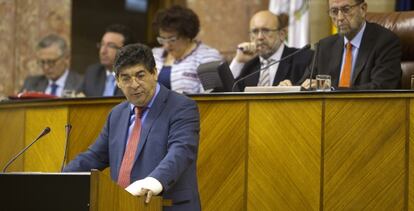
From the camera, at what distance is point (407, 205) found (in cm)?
543

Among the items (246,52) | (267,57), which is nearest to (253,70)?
(267,57)

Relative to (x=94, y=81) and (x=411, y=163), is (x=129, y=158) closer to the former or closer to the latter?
(x=411, y=163)

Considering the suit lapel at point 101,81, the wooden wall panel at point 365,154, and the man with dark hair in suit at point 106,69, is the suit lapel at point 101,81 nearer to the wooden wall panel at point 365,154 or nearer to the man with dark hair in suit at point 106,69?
the man with dark hair in suit at point 106,69

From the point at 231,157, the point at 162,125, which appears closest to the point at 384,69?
the point at 231,157

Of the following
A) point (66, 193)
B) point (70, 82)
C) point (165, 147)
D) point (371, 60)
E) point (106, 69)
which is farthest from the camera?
point (70, 82)

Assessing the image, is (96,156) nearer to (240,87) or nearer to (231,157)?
(231,157)

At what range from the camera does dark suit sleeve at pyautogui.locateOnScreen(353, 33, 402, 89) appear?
236 inches

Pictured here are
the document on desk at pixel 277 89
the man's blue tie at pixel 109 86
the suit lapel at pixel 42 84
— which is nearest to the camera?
the document on desk at pixel 277 89

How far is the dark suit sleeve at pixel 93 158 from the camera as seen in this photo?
5.23 m

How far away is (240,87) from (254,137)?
97 centimetres

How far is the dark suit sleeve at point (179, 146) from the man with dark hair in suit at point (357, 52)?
1137mm

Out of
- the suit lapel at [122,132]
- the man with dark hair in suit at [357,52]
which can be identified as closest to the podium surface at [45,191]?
the suit lapel at [122,132]

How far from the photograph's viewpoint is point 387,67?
6070 mm

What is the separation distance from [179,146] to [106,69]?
3.28m
